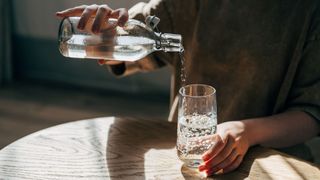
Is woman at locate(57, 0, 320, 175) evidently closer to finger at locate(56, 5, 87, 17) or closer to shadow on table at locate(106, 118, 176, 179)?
finger at locate(56, 5, 87, 17)

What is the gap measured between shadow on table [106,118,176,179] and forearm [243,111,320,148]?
16 cm

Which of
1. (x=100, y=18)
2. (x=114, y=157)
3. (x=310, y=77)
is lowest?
(x=114, y=157)

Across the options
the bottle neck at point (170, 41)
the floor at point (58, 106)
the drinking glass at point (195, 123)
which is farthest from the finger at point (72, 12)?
the floor at point (58, 106)

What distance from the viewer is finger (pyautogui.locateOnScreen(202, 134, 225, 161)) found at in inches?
37.3

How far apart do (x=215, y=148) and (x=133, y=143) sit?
181 mm

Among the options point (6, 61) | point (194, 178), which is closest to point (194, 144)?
point (194, 178)

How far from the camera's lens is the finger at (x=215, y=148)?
0.95 m

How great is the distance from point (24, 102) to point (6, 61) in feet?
1.06

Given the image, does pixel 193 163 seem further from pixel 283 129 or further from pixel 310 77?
pixel 310 77

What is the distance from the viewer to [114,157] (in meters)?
1.00

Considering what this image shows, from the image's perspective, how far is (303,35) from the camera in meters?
1.16

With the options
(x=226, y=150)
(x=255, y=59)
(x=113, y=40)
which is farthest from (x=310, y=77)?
(x=113, y=40)

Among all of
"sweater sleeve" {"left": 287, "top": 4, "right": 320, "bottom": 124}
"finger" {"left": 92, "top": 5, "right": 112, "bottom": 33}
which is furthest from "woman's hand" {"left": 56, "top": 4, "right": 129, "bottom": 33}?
"sweater sleeve" {"left": 287, "top": 4, "right": 320, "bottom": 124}

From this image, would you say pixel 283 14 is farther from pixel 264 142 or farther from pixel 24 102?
pixel 24 102
